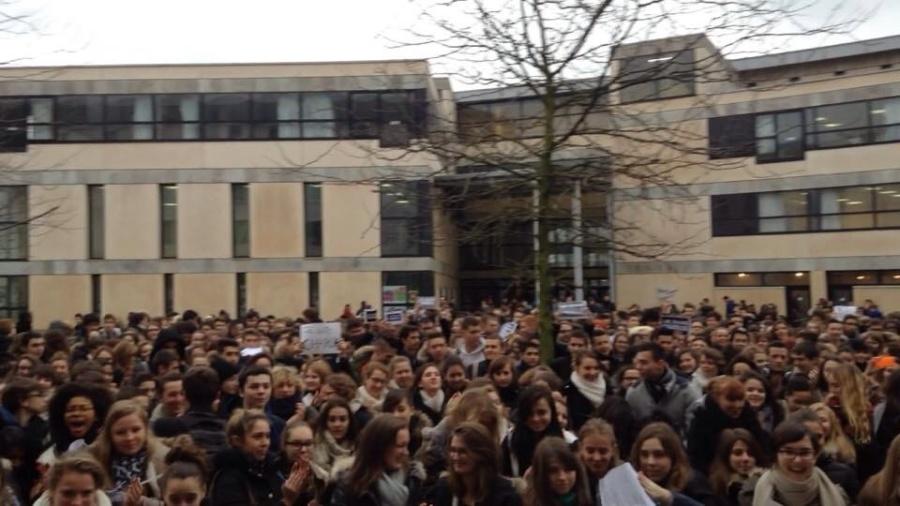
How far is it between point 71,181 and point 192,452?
33678 millimetres

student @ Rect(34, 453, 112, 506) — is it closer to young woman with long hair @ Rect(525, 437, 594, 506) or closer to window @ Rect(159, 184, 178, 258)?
young woman with long hair @ Rect(525, 437, 594, 506)

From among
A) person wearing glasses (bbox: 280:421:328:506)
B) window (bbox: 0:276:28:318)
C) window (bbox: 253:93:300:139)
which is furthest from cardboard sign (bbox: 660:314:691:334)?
window (bbox: 0:276:28:318)

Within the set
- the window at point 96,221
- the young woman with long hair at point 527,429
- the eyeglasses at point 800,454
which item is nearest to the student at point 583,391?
the young woman with long hair at point 527,429

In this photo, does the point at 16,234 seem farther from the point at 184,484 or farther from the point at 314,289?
the point at 184,484

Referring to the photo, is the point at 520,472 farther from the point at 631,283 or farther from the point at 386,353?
the point at 631,283

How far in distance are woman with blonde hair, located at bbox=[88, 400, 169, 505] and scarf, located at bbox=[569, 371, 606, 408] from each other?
176 inches

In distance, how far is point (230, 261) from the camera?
121ft

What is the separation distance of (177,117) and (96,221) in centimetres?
516

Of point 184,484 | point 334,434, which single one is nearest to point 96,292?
point 334,434

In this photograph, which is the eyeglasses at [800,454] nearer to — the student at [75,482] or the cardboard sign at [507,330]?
the student at [75,482]

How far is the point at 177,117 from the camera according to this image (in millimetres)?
36938

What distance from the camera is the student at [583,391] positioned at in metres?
9.30

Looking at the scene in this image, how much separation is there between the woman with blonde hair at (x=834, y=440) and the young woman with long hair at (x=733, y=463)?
2.06ft

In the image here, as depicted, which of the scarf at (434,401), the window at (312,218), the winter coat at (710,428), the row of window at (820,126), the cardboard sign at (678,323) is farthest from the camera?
the window at (312,218)
